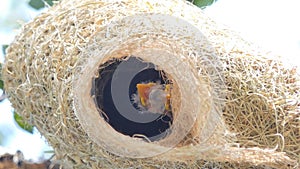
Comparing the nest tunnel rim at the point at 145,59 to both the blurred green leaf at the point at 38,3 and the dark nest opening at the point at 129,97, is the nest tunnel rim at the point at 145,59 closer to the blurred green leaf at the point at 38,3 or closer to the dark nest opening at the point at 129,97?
the dark nest opening at the point at 129,97

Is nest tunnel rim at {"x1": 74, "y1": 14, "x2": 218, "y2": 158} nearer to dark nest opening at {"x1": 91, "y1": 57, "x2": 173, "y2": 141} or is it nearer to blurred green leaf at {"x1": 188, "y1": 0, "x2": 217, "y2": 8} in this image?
dark nest opening at {"x1": 91, "y1": 57, "x2": 173, "y2": 141}

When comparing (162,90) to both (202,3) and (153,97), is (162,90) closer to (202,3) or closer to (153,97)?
(153,97)

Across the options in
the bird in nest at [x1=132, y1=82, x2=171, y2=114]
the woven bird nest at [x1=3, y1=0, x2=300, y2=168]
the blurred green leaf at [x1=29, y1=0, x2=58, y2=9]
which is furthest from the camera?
the blurred green leaf at [x1=29, y1=0, x2=58, y2=9]

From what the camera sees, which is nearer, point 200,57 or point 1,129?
point 200,57

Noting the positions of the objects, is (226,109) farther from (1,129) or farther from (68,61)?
(1,129)

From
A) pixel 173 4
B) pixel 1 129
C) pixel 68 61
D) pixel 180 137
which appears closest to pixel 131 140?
pixel 180 137

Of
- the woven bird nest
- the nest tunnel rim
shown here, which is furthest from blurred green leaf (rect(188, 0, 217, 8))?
the nest tunnel rim

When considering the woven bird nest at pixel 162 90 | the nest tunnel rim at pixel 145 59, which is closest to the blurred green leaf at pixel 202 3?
the woven bird nest at pixel 162 90

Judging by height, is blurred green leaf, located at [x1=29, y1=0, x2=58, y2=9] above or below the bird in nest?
above
